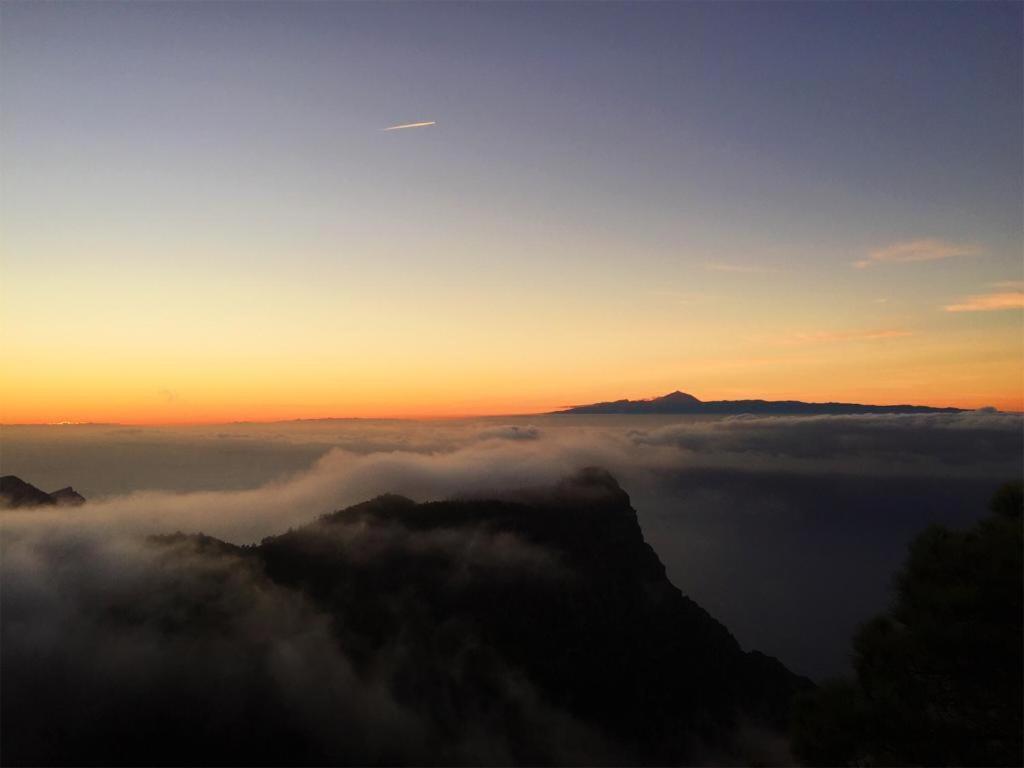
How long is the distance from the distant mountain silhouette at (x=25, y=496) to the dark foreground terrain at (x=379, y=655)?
5601 centimetres

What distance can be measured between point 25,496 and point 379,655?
450ft

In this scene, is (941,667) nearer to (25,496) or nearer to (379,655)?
(379,655)

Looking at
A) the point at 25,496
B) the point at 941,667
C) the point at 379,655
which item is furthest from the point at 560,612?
the point at 25,496

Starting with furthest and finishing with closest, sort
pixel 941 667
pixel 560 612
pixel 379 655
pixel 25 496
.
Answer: pixel 25 496
pixel 560 612
pixel 379 655
pixel 941 667

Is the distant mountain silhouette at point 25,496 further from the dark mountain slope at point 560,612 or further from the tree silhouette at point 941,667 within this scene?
the tree silhouette at point 941,667

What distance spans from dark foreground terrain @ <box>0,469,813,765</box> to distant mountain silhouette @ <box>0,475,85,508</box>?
56.0 m

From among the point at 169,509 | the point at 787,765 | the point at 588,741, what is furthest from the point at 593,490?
the point at 787,765

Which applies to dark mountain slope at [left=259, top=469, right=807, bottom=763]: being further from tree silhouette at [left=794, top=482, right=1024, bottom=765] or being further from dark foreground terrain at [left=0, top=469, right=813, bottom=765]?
tree silhouette at [left=794, top=482, right=1024, bottom=765]

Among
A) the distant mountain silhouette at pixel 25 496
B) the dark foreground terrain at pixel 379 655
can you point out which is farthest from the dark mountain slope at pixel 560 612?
the distant mountain silhouette at pixel 25 496

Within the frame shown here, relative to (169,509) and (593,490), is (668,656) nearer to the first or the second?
(593,490)

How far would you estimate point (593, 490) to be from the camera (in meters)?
153

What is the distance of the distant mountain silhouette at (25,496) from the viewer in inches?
6186

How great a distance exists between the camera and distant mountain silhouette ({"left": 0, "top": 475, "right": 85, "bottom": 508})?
157125 millimetres

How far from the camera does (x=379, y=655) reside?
101500mm
